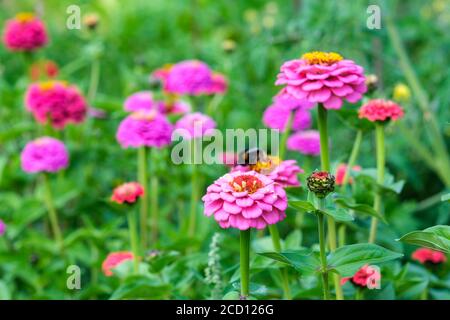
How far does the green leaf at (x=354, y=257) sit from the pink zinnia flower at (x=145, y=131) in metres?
0.56

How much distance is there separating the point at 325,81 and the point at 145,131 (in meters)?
0.55

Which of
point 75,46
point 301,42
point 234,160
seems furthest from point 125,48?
point 234,160

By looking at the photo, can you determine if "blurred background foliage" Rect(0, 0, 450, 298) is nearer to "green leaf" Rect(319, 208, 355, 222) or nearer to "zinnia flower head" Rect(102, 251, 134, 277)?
"zinnia flower head" Rect(102, 251, 134, 277)

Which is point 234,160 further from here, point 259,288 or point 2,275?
point 2,275

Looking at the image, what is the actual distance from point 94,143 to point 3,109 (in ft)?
0.94

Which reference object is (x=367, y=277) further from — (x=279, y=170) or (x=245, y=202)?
(x=245, y=202)

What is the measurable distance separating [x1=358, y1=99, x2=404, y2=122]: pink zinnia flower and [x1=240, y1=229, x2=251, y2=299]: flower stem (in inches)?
12.9

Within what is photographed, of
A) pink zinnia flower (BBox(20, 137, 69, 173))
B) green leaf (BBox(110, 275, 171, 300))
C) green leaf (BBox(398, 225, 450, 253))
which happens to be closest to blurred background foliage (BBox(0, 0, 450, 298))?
green leaf (BBox(110, 275, 171, 300))

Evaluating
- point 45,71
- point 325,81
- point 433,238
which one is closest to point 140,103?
point 45,71

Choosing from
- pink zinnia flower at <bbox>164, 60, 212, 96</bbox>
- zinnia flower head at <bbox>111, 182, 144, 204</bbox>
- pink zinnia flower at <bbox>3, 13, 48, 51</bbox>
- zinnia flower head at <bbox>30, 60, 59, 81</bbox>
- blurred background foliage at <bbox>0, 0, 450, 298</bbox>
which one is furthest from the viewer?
zinnia flower head at <bbox>30, 60, 59, 81</bbox>

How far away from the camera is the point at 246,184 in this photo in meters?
0.90

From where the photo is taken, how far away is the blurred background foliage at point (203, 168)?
1370 millimetres

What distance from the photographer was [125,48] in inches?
117

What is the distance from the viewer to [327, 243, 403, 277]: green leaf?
928mm
